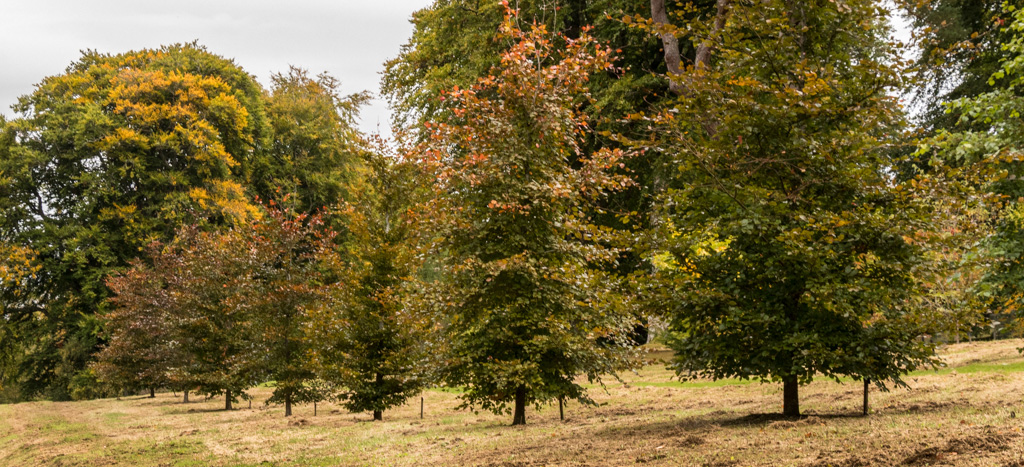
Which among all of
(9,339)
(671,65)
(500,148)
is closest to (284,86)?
(9,339)

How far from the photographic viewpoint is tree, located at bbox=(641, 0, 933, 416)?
6.96m

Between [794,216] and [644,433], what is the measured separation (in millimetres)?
3010

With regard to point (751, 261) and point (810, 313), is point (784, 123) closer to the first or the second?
point (751, 261)

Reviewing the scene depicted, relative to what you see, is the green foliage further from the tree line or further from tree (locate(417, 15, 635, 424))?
tree (locate(417, 15, 635, 424))

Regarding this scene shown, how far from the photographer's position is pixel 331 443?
10.1m

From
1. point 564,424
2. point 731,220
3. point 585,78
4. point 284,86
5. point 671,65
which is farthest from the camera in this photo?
point 284,86

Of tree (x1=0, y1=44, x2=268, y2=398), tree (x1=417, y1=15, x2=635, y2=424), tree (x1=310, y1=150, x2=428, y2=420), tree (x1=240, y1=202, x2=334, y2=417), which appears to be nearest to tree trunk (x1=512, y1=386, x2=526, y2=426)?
tree (x1=417, y1=15, x2=635, y2=424)

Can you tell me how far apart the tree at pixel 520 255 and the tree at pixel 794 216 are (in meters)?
1.93

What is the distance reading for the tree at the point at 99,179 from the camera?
2794 cm

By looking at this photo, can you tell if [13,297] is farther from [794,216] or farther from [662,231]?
[794,216]

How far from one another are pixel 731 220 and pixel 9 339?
33.0 metres

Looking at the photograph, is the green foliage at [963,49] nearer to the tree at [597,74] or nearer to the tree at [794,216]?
the tree at [597,74]

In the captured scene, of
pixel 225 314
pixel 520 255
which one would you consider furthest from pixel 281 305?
pixel 520 255

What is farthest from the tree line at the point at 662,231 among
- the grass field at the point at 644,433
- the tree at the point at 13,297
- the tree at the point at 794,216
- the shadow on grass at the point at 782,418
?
the tree at the point at 13,297
